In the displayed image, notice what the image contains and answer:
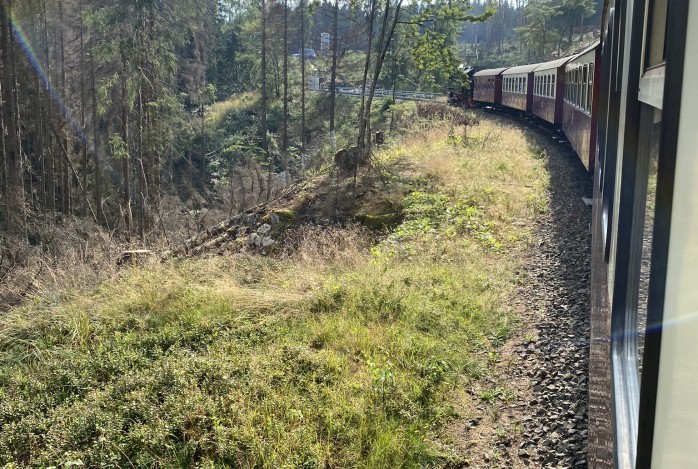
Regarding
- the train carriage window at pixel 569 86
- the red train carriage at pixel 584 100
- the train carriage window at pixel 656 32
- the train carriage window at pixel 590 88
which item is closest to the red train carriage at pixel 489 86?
the train carriage window at pixel 569 86

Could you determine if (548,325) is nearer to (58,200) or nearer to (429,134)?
(429,134)

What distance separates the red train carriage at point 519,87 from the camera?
70.6 ft

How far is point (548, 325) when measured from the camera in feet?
18.9

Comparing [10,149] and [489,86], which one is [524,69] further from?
[10,149]

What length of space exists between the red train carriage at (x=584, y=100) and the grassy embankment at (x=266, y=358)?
2.10 m

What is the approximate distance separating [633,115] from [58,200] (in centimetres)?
3068

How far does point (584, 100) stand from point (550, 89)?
7419 millimetres

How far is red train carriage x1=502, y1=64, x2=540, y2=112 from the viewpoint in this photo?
21.5m

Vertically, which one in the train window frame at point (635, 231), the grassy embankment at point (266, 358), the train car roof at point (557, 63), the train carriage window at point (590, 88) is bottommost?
the grassy embankment at point (266, 358)

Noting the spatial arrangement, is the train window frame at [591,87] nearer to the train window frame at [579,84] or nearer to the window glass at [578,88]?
the train window frame at [579,84]

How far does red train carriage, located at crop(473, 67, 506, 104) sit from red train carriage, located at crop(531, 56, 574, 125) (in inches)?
286

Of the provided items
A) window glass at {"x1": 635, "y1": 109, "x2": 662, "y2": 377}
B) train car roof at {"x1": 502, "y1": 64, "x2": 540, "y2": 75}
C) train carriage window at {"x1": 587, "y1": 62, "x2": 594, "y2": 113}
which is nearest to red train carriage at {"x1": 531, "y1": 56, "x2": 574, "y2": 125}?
train car roof at {"x1": 502, "y1": 64, "x2": 540, "y2": 75}

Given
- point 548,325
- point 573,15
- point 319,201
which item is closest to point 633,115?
point 548,325

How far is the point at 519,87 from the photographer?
23.4m
